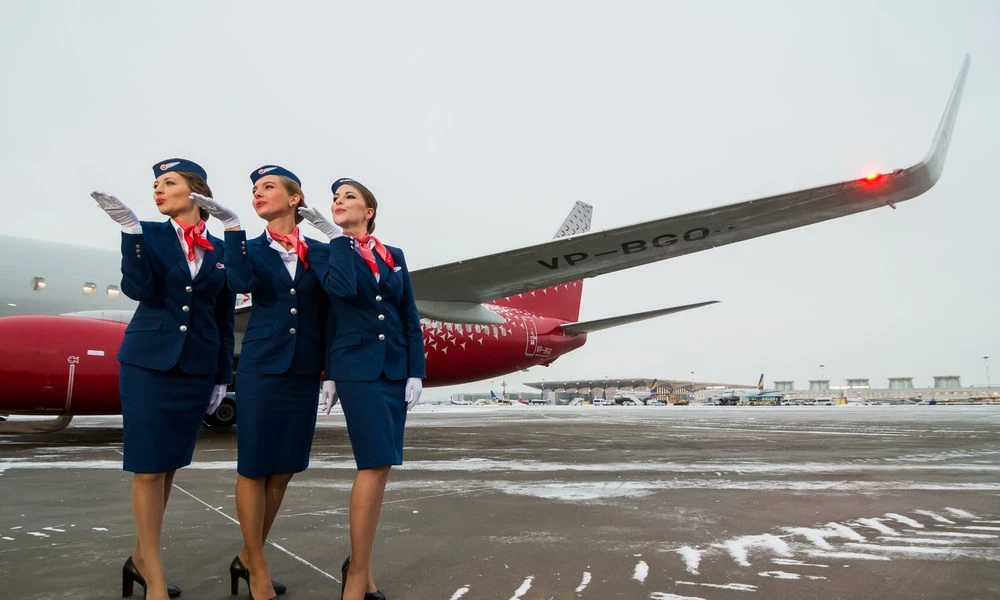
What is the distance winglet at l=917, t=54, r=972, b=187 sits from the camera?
5543 mm

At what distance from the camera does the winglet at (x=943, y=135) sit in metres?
5.54

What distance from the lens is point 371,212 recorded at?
2322 mm

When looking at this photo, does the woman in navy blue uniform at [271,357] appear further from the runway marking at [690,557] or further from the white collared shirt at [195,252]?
the runway marking at [690,557]

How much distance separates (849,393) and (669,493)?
114652mm

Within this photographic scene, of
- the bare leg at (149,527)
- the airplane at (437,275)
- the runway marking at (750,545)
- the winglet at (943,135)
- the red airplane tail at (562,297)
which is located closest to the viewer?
the bare leg at (149,527)

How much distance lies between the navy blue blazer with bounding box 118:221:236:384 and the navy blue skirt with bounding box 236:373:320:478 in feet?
0.60

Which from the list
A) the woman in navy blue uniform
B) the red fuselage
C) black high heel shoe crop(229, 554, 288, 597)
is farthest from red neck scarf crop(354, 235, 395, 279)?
the red fuselage

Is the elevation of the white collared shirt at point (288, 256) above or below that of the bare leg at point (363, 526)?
above

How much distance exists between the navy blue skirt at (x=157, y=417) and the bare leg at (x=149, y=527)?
0.05 m

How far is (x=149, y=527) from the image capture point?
1872mm

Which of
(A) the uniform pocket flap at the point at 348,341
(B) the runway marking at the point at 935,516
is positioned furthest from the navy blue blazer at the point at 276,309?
(B) the runway marking at the point at 935,516

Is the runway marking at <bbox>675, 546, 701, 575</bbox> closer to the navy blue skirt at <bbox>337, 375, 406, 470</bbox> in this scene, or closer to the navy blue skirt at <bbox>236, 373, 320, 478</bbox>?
the navy blue skirt at <bbox>337, 375, 406, 470</bbox>

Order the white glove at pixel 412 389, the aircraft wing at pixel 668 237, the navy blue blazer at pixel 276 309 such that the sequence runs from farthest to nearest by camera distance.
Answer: the aircraft wing at pixel 668 237 < the white glove at pixel 412 389 < the navy blue blazer at pixel 276 309

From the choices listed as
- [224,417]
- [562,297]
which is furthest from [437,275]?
[562,297]
